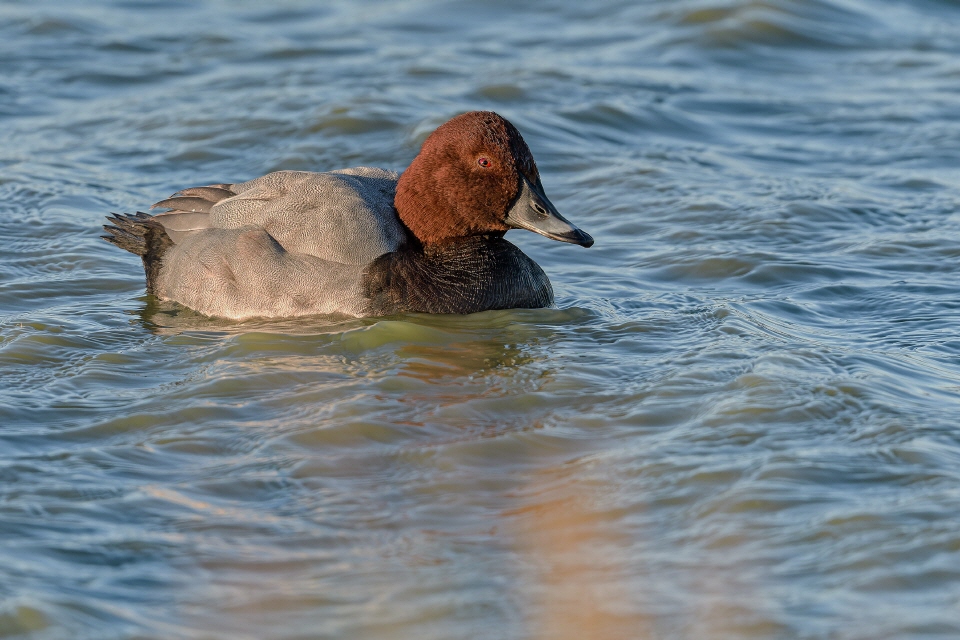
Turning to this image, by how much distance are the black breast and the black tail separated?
4.71 ft

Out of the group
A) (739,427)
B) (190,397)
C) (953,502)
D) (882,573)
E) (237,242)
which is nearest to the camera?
(882,573)

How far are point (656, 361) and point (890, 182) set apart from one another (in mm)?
4192

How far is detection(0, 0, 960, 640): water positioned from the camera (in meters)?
4.37

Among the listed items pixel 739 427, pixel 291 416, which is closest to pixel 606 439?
pixel 739 427

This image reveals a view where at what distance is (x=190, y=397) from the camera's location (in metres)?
6.05

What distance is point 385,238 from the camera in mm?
6992

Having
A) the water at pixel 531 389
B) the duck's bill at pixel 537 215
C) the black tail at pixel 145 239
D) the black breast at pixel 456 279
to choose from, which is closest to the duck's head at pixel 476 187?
the duck's bill at pixel 537 215

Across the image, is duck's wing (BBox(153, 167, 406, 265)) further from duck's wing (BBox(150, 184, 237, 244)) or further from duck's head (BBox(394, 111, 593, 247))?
duck's head (BBox(394, 111, 593, 247))

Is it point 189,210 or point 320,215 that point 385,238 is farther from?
point 189,210

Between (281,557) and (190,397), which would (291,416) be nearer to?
(190,397)

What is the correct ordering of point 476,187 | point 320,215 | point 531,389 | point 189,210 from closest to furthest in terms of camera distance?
point 531,389, point 320,215, point 476,187, point 189,210

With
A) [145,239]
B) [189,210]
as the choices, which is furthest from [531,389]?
[145,239]

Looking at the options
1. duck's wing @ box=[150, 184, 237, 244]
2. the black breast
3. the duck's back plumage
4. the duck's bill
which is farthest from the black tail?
the duck's bill

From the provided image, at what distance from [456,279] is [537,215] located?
1.90 ft
